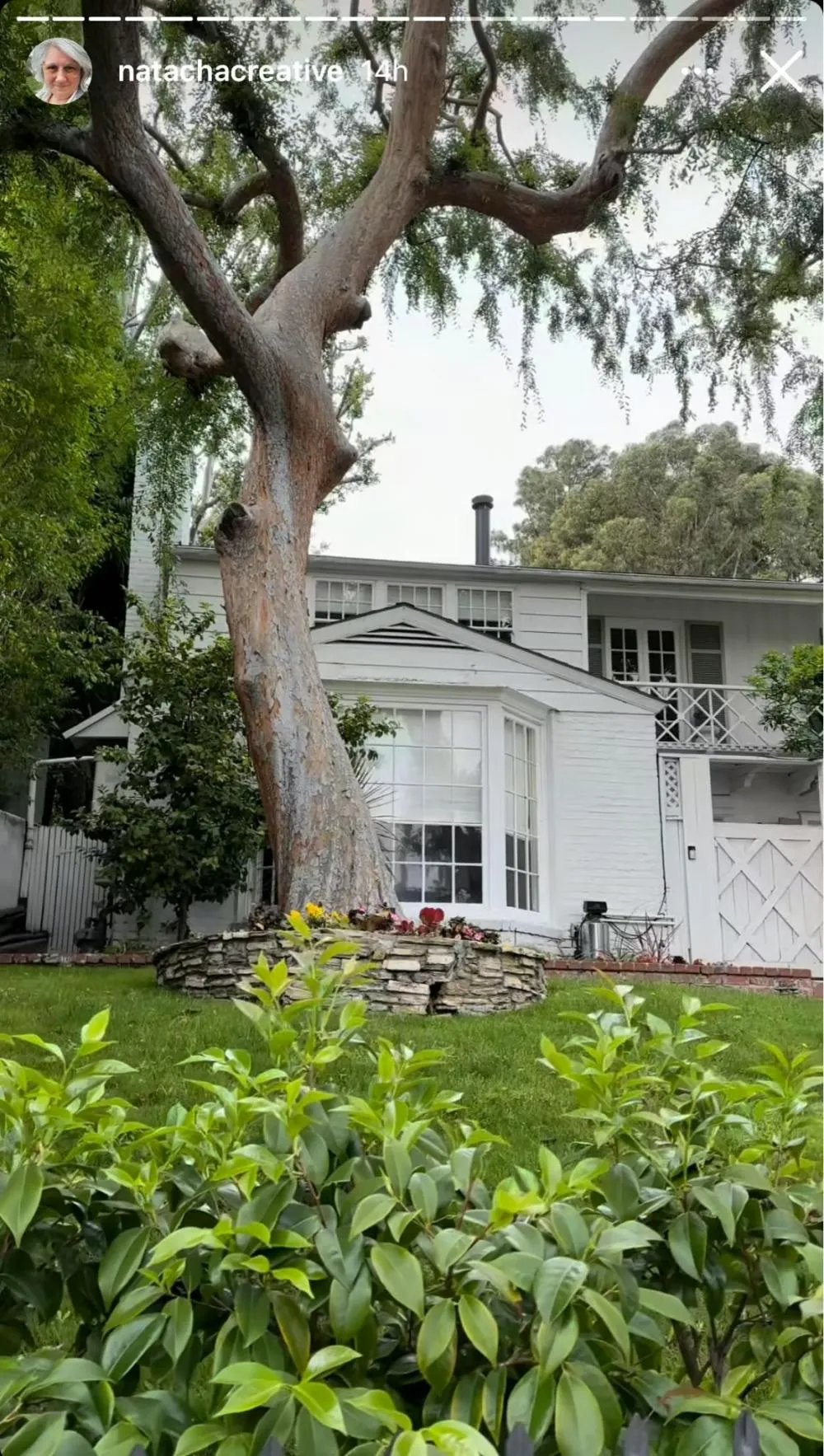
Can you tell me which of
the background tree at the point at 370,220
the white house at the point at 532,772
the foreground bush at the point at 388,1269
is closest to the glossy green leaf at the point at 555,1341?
the foreground bush at the point at 388,1269

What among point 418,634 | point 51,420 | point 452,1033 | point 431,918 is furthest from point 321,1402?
point 418,634

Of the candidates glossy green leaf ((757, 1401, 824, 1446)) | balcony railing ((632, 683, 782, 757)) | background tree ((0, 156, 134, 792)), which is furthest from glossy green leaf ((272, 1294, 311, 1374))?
balcony railing ((632, 683, 782, 757))

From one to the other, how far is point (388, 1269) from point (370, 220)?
8742 mm

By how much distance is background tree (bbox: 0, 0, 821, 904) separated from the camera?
695 centimetres

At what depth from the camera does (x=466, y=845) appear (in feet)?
34.7

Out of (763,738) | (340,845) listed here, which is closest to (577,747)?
(763,738)

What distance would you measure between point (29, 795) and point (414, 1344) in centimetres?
1355

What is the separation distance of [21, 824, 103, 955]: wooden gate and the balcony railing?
6.72 m

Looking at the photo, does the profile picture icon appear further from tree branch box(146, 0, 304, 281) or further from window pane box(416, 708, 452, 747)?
window pane box(416, 708, 452, 747)

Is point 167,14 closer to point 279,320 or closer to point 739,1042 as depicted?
point 279,320

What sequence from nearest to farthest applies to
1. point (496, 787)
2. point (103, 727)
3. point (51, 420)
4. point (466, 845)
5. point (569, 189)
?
point (569, 189)
point (51, 420)
point (466, 845)
point (496, 787)
point (103, 727)

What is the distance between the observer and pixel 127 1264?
3.89 ft

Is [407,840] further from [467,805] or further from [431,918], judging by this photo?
[431,918]

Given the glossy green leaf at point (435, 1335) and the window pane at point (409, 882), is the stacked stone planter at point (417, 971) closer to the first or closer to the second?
the window pane at point (409, 882)
